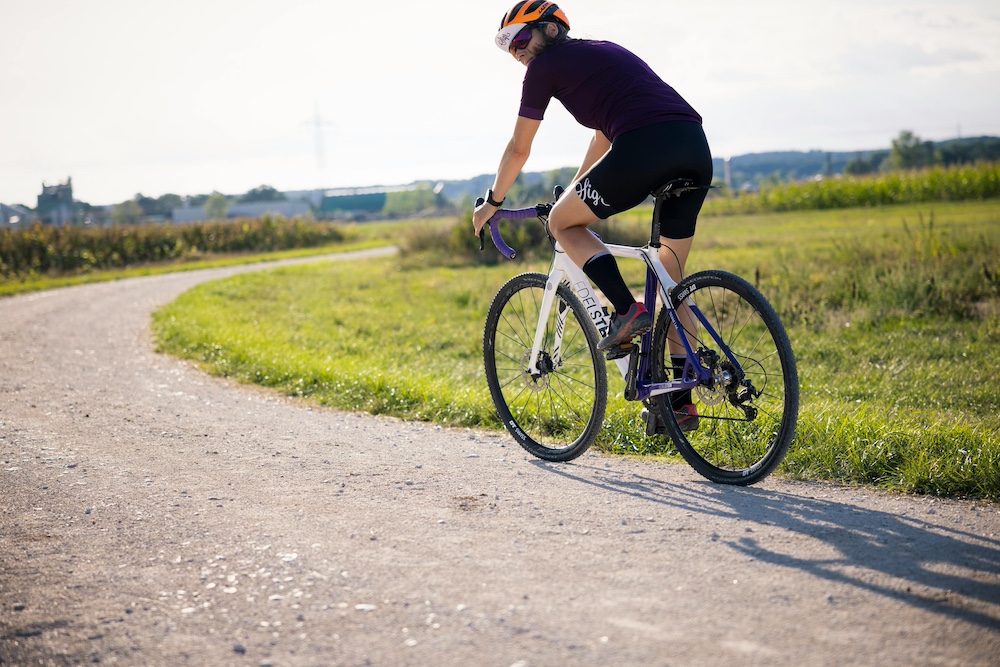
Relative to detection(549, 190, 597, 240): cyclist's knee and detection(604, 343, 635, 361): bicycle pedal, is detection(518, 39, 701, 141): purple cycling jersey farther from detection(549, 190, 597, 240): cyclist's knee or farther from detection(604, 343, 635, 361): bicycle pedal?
detection(604, 343, 635, 361): bicycle pedal

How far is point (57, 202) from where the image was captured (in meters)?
82.9

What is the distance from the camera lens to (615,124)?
415cm

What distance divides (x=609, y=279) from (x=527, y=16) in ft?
4.45

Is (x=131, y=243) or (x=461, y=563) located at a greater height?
(x=131, y=243)

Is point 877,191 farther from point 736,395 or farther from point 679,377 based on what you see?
point 736,395

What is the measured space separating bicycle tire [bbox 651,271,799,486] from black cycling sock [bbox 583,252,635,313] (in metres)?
0.21

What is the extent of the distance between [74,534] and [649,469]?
2687mm

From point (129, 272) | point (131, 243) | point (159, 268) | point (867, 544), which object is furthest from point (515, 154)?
point (131, 243)

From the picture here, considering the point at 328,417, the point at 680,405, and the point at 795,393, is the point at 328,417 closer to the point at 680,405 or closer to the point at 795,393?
the point at 680,405

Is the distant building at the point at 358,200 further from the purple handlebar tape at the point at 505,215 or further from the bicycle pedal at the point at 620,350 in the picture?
the bicycle pedal at the point at 620,350

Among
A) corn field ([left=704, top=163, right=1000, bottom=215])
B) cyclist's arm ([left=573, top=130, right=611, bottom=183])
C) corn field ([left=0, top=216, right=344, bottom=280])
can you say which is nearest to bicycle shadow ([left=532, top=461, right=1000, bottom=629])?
cyclist's arm ([left=573, top=130, right=611, bottom=183])

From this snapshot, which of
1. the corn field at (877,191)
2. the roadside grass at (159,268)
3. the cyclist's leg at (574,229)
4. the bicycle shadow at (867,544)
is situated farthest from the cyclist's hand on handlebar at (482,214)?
the corn field at (877,191)

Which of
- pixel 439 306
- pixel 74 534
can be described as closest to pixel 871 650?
pixel 74 534

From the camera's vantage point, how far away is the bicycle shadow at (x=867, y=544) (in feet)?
8.98
